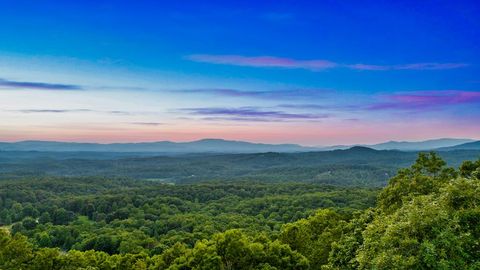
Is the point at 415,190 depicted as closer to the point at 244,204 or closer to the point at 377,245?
the point at 377,245

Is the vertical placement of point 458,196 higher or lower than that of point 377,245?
higher

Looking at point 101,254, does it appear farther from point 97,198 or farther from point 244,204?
point 97,198

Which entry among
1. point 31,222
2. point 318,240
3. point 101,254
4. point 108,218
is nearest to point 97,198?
point 108,218

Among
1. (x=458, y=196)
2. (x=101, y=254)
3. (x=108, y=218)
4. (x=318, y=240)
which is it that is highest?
(x=458, y=196)

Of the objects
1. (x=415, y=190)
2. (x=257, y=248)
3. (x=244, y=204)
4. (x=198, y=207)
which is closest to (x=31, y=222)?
(x=198, y=207)

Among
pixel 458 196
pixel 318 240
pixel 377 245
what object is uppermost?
pixel 458 196

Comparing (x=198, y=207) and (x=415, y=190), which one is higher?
(x=415, y=190)

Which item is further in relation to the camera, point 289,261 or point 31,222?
point 31,222

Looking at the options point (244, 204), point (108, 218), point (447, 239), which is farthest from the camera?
point (244, 204)

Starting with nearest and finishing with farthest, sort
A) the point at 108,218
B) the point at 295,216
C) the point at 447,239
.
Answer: the point at 447,239 → the point at 295,216 → the point at 108,218
